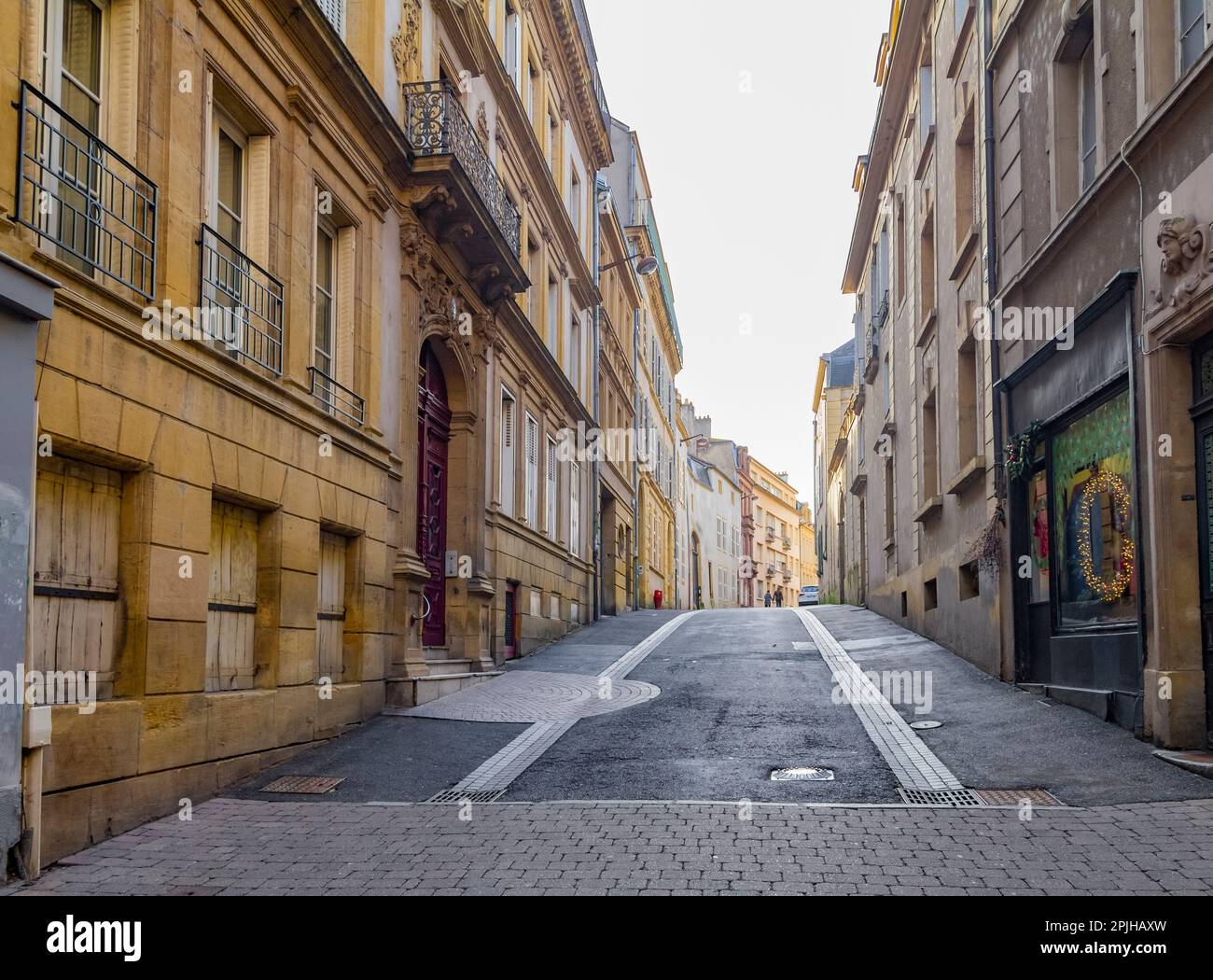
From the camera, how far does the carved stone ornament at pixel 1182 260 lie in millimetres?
8297

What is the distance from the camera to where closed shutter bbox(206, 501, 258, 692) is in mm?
8984

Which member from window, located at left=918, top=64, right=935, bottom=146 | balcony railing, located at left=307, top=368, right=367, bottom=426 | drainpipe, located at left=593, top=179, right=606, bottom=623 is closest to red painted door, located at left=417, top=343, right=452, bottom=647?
balcony railing, located at left=307, top=368, right=367, bottom=426

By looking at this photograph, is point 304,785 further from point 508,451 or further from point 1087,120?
point 508,451

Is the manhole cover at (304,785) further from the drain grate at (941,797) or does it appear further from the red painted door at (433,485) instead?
the red painted door at (433,485)

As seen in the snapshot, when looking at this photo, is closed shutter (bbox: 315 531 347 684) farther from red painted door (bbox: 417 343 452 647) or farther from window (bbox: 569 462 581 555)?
window (bbox: 569 462 581 555)

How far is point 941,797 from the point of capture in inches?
311

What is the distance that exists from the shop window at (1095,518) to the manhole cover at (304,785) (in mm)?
6652

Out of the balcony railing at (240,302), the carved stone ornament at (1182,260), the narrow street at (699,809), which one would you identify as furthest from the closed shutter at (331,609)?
the carved stone ornament at (1182,260)

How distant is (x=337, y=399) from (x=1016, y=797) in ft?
24.2

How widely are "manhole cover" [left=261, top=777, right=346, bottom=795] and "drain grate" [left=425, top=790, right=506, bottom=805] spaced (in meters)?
0.87

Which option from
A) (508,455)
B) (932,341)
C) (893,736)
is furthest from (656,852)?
(932,341)

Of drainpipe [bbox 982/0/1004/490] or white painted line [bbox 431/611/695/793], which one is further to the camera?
drainpipe [bbox 982/0/1004/490]

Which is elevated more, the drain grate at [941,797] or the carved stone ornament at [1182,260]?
the carved stone ornament at [1182,260]
